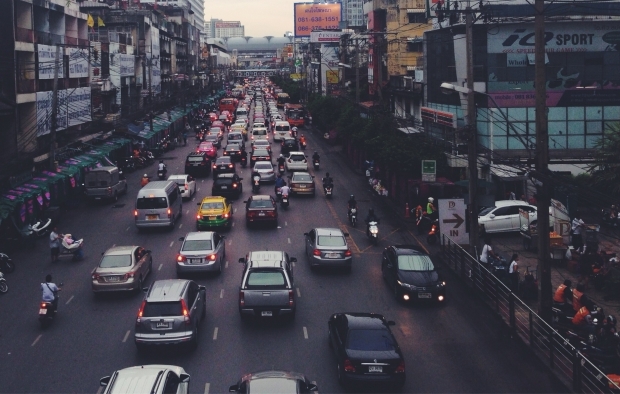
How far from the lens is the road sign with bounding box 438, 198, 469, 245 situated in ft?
90.6

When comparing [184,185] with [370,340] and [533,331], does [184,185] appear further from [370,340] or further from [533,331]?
[370,340]

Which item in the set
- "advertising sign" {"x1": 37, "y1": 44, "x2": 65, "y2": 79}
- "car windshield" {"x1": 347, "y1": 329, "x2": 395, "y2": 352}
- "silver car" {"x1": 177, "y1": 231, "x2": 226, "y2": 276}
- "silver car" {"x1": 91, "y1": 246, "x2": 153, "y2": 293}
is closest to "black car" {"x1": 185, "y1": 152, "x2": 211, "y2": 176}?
"advertising sign" {"x1": 37, "y1": 44, "x2": 65, "y2": 79}

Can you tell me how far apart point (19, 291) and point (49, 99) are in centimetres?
2389

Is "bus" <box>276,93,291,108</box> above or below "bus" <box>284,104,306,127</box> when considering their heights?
above

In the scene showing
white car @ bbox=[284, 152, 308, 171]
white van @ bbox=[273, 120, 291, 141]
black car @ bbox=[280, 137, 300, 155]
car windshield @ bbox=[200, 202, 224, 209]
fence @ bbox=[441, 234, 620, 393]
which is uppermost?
white van @ bbox=[273, 120, 291, 141]

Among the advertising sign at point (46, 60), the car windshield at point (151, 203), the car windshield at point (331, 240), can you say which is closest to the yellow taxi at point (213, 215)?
the car windshield at point (151, 203)

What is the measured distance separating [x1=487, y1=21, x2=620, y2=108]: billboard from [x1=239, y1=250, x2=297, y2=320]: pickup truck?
27.6 metres

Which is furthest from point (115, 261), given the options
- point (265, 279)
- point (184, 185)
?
point (184, 185)

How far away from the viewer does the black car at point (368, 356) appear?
50.1 feet

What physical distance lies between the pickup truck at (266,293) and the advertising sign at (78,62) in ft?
113

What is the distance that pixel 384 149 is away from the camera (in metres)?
41.1

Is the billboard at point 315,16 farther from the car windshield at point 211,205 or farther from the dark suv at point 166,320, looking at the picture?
the dark suv at point 166,320

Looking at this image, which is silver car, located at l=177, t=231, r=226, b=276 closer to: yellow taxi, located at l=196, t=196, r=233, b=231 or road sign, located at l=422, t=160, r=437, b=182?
yellow taxi, located at l=196, t=196, r=233, b=231

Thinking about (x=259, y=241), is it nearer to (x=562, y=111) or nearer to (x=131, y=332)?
(x=131, y=332)
